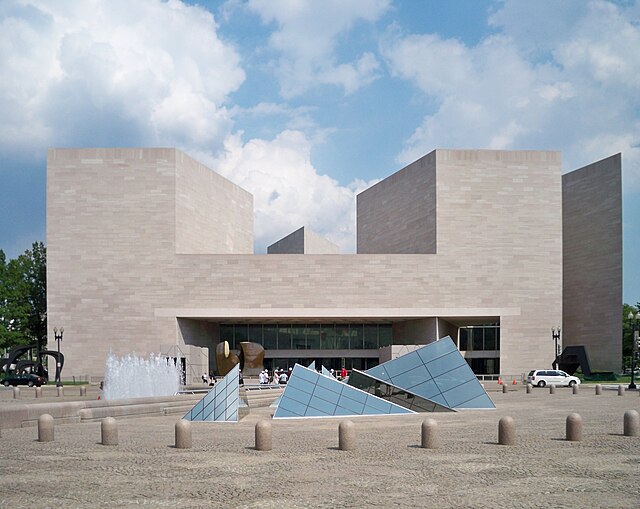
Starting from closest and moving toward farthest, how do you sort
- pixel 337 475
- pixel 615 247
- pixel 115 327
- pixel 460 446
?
1. pixel 337 475
2. pixel 460 446
3. pixel 115 327
4. pixel 615 247

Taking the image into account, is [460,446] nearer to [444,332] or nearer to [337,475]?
[337,475]

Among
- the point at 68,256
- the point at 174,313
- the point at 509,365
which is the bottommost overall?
the point at 509,365

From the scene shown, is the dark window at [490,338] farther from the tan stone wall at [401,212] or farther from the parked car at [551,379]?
the parked car at [551,379]

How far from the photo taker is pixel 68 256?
5806 centimetres

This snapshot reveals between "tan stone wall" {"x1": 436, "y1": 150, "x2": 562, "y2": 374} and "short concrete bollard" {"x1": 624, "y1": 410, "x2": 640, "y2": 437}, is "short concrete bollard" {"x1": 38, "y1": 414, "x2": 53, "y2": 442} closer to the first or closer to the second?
"short concrete bollard" {"x1": 624, "y1": 410, "x2": 640, "y2": 437}

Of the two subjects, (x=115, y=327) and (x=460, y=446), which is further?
(x=115, y=327)

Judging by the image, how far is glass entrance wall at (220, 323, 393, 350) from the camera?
68.5 metres

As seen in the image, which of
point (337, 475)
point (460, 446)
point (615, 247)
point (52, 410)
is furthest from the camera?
point (615, 247)

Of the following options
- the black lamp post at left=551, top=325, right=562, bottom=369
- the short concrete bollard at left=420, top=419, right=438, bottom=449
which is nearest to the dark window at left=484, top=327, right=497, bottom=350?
the black lamp post at left=551, top=325, right=562, bottom=369

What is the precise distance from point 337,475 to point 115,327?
48552 millimetres

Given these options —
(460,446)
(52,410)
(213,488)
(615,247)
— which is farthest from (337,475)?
(615,247)

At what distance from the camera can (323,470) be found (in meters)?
12.7

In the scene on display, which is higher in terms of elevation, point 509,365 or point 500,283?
point 500,283

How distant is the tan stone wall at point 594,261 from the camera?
6134 centimetres
